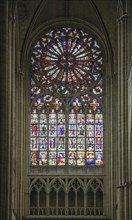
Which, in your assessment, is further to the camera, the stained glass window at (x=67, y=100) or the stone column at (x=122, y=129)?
the stained glass window at (x=67, y=100)

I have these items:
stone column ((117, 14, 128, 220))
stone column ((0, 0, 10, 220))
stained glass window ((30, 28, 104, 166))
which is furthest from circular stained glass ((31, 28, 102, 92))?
stone column ((0, 0, 10, 220))

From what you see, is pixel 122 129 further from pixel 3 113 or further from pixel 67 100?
pixel 67 100

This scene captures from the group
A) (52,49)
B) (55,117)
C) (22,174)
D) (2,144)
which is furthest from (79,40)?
(2,144)

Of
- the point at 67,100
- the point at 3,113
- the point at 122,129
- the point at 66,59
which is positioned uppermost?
the point at 66,59

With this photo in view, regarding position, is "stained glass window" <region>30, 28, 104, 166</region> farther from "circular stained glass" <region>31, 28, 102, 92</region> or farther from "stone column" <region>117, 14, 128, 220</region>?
"stone column" <region>117, 14, 128, 220</region>

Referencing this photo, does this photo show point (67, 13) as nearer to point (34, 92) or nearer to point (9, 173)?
point (34, 92)

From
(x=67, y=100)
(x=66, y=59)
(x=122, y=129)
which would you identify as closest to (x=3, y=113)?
(x=122, y=129)

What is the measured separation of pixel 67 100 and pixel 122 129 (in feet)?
33.1

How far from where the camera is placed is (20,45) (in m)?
46.1

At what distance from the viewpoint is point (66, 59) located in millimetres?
48281

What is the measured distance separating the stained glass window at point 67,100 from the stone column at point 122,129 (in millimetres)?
8479

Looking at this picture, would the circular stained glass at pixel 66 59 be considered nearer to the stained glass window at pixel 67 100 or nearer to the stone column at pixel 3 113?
the stained glass window at pixel 67 100

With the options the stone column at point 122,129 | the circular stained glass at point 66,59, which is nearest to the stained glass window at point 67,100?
the circular stained glass at point 66,59

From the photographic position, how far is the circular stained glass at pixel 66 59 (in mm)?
47781
